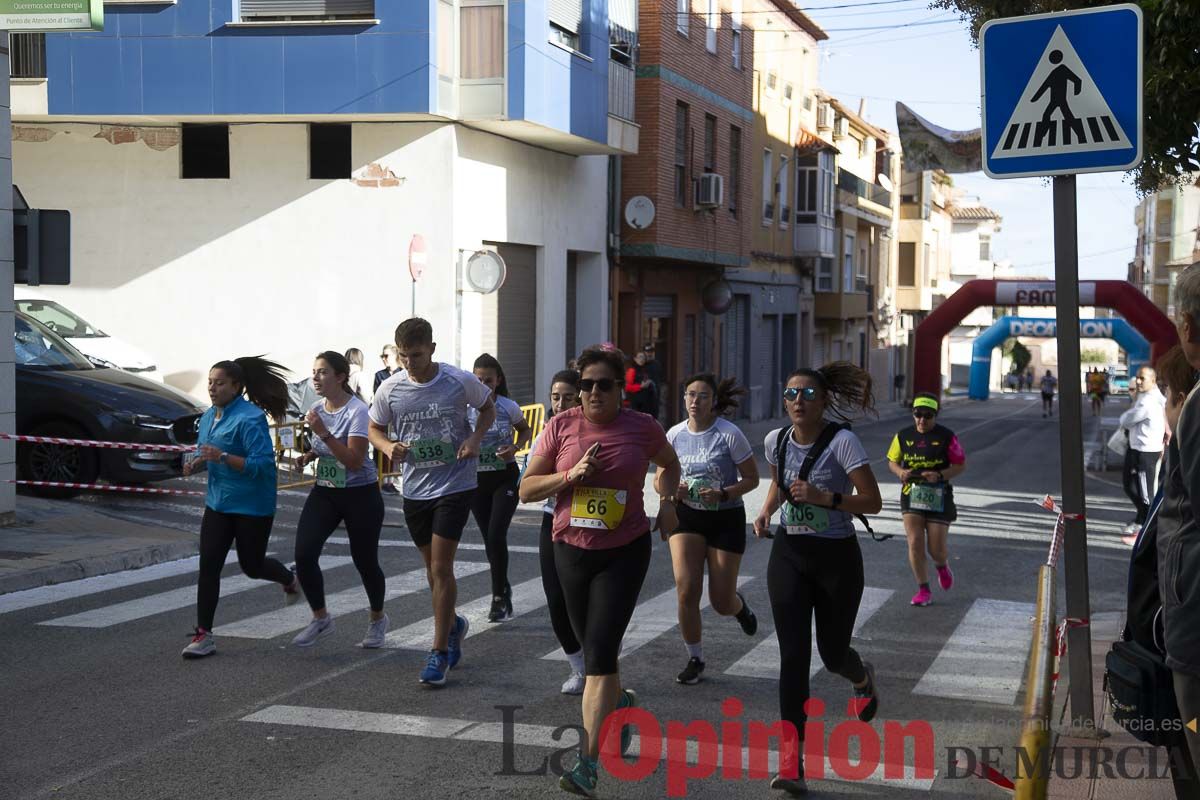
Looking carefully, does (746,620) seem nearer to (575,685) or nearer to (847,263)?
(575,685)

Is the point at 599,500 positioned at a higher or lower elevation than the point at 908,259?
lower

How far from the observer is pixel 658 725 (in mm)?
6801

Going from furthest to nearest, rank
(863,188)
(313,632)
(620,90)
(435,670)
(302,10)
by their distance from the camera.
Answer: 1. (863,188)
2. (620,90)
3. (302,10)
4. (313,632)
5. (435,670)

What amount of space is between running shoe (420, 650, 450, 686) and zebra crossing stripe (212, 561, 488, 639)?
1.59 m

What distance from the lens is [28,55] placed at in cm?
2017

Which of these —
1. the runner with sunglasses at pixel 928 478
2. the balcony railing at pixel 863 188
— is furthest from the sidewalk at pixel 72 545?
the balcony railing at pixel 863 188

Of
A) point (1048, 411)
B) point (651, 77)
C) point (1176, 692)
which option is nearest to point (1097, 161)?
point (1176, 692)

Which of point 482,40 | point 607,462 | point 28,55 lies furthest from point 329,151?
point 607,462

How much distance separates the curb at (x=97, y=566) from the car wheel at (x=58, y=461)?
2820 millimetres

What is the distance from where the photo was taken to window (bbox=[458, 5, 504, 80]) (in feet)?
67.5

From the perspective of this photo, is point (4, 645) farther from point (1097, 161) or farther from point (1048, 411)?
Answer: point (1048, 411)

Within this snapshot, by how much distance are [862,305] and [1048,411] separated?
10.0 m

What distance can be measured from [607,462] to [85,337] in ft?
45.9

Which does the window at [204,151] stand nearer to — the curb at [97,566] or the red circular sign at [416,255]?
the red circular sign at [416,255]
